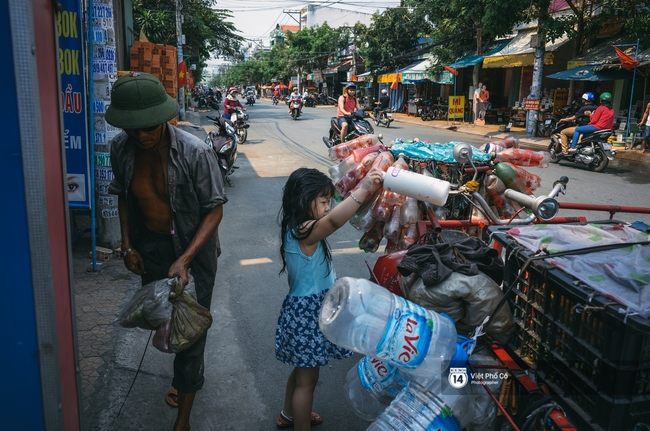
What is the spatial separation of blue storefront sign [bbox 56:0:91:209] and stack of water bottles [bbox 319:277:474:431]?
131 inches

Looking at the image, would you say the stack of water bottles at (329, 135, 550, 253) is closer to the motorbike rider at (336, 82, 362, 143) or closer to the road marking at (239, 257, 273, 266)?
the road marking at (239, 257, 273, 266)

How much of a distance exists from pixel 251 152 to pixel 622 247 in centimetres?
1160

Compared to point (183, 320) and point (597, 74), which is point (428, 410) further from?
point (597, 74)

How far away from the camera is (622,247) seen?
1.96m

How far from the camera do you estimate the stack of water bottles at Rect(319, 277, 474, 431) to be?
1.86 metres

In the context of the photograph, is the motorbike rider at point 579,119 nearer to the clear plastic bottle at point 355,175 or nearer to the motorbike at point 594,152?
the motorbike at point 594,152

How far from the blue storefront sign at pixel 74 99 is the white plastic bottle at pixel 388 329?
3.31 metres

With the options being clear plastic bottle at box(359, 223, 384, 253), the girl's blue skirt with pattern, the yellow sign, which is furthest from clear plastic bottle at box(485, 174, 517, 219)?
the yellow sign

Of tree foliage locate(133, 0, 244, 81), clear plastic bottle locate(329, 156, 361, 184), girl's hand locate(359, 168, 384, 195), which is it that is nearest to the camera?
girl's hand locate(359, 168, 384, 195)

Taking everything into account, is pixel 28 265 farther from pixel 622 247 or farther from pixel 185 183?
pixel 622 247

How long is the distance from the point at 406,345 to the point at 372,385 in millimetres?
462

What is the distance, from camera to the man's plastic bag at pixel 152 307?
2379 mm

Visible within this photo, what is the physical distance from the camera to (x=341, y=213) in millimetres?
2229

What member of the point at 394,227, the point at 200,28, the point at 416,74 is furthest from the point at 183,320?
the point at 200,28
